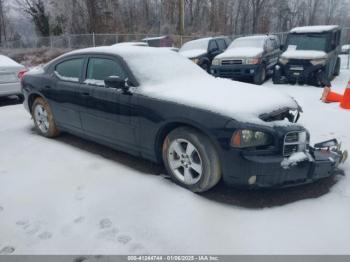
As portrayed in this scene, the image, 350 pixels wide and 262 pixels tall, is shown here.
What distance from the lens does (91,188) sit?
12.1 ft

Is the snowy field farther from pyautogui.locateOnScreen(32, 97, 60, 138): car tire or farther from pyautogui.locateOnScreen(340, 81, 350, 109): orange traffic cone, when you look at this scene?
pyautogui.locateOnScreen(340, 81, 350, 109): orange traffic cone

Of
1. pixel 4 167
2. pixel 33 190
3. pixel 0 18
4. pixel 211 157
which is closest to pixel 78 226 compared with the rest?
pixel 33 190

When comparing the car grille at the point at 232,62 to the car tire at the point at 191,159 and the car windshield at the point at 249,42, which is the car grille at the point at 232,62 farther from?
the car tire at the point at 191,159

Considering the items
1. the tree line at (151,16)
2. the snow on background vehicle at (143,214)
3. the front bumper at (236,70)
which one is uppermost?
the tree line at (151,16)

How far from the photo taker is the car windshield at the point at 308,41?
36.0 feet

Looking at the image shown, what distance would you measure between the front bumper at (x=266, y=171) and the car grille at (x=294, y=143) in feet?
0.35

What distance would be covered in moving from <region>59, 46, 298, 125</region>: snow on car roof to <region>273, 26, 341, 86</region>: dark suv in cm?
718

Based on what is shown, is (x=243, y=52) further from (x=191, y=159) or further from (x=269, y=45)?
(x=191, y=159)

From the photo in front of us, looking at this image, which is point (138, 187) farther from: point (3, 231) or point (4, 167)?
point (4, 167)

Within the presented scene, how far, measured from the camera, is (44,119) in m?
5.50

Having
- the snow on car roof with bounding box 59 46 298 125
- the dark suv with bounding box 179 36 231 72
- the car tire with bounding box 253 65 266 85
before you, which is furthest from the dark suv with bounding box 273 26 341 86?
the snow on car roof with bounding box 59 46 298 125

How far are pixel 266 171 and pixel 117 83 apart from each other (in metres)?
2.02

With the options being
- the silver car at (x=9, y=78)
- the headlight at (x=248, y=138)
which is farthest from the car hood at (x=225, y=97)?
the silver car at (x=9, y=78)

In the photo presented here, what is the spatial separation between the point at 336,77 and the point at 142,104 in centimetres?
1192
